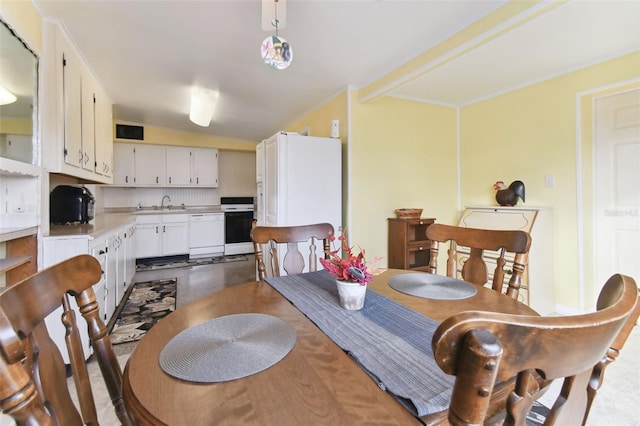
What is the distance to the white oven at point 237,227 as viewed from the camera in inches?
219

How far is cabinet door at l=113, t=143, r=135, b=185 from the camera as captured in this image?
4.95m

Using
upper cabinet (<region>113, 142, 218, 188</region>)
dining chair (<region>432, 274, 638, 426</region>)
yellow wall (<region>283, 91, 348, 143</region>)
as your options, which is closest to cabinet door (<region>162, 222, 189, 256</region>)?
upper cabinet (<region>113, 142, 218, 188</region>)

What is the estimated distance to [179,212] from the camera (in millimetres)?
5176

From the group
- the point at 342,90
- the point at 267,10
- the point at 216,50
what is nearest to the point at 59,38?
the point at 216,50

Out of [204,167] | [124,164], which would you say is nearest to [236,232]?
[204,167]

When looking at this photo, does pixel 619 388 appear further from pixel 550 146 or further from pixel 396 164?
pixel 396 164

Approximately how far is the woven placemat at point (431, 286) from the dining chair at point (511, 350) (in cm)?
76

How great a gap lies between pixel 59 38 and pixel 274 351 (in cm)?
288

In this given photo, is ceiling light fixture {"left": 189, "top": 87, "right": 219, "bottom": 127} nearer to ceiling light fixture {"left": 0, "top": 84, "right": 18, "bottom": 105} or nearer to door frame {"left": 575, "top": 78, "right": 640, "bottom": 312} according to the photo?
ceiling light fixture {"left": 0, "top": 84, "right": 18, "bottom": 105}

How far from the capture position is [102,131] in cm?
333

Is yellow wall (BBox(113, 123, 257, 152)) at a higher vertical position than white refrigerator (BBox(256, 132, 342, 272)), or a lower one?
higher

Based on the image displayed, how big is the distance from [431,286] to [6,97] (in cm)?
247

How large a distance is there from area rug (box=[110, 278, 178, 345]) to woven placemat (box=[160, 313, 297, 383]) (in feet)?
6.64

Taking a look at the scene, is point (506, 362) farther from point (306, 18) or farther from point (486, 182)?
point (486, 182)
